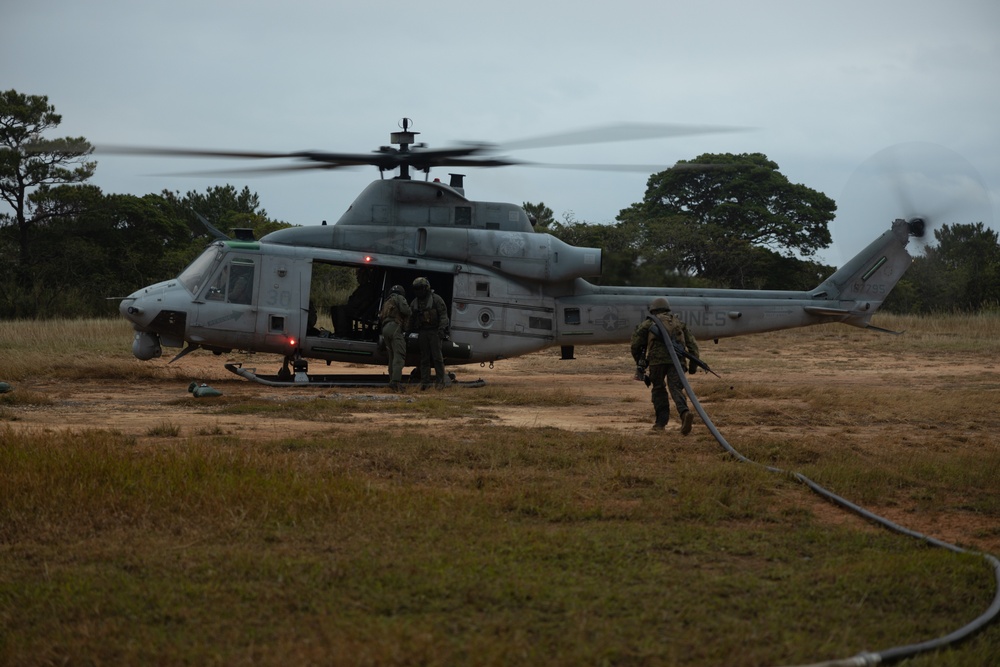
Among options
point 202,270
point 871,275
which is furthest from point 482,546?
point 871,275

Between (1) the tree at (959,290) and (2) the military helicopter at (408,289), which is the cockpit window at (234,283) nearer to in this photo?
(2) the military helicopter at (408,289)

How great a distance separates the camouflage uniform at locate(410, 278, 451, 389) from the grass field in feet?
12.5

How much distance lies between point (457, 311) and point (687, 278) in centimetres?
394

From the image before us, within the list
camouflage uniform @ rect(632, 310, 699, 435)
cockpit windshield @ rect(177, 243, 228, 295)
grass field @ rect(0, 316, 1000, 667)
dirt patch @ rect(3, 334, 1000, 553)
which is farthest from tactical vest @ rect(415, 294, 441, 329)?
camouflage uniform @ rect(632, 310, 699, 435)

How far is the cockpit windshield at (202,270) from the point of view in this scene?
14.9 m

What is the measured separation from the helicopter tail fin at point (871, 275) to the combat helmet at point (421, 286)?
6.53 metres

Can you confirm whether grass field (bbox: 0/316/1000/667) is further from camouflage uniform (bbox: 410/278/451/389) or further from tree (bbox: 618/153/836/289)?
tree (bbox: 618/153/836/289)

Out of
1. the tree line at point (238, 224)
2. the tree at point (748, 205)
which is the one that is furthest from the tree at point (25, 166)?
the tree at point (748, 205)

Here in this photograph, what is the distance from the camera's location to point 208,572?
213 inches

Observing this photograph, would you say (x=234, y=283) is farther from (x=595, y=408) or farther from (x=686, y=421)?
(x=686, y=421)

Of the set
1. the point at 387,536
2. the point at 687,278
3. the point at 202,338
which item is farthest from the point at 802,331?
the point at 387,536

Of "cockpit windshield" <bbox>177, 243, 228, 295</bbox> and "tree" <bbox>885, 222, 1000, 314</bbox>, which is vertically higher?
"tree" <bbox>885, 222, 1000, 314</bbox>

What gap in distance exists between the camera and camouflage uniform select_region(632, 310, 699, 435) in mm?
10945

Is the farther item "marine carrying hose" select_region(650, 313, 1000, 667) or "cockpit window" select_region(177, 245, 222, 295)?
"cockpit window" select_region(177, 245, 222, 295)
